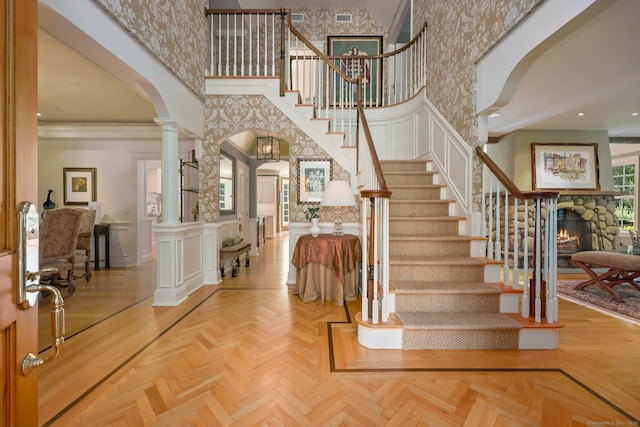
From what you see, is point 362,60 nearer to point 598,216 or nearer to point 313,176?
point 313,176

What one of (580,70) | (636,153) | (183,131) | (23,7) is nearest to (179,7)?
(183,131)

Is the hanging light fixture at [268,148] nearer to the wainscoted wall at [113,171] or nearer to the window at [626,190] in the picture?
the wainscoted wall at [113,171]

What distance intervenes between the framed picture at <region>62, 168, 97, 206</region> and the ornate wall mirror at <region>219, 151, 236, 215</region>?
2546 millimetres

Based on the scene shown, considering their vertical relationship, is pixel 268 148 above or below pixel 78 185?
above

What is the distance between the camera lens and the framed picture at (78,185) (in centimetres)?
550

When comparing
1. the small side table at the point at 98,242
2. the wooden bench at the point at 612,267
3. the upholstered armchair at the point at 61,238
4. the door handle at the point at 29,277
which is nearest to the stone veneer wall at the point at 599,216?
the wooden bench at the point at 612,267

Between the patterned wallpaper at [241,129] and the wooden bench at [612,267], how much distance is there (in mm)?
3107

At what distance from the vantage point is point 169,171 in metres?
3.38

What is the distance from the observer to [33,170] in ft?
2.58

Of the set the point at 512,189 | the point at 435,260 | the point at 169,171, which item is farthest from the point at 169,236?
the point at 512,189

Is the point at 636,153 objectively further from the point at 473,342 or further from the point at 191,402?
the point at 191,402

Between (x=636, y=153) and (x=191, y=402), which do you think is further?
(x=636, y=153)

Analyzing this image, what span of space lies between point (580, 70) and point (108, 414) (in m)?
4.89

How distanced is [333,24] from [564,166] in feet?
17.6
